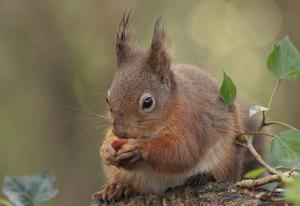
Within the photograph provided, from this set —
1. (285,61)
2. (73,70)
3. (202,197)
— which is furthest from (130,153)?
(73,70)

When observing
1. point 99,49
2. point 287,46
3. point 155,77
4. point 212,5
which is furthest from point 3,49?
point 287,46

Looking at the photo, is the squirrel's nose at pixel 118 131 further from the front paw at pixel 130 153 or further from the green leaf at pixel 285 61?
the green leaf at pixel 285 61

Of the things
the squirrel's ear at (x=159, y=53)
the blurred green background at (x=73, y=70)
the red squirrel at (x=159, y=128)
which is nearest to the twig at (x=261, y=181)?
the red squirrel at (x=159, y=128)

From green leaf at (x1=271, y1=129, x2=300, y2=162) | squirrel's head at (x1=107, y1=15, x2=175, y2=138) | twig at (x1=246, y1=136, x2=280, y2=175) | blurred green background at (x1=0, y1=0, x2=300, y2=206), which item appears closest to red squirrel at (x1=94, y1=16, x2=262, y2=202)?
squirrel's head at (x1=107, y1=15, x2=175, y2=138)

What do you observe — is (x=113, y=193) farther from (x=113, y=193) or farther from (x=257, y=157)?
(x=257, y=157)

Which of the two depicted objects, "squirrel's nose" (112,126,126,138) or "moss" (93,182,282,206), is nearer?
"moss" (93,182,282,206)

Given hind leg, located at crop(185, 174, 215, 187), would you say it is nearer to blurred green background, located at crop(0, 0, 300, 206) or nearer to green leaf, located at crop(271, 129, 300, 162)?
green leaf, located at crop(271, 129, 300, 162)
